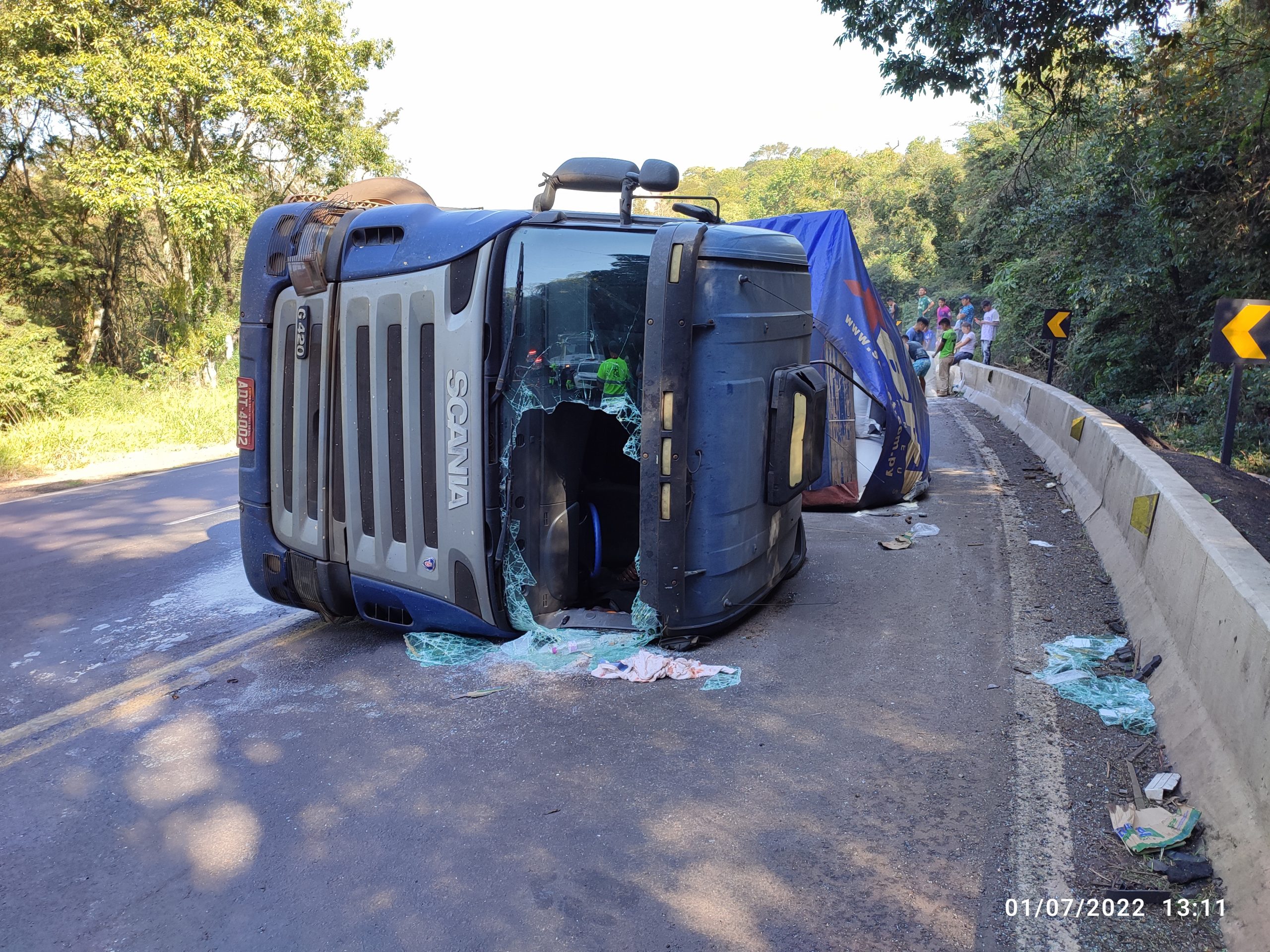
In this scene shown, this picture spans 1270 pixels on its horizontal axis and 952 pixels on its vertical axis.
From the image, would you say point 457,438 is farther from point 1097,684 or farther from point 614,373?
point 1097,684

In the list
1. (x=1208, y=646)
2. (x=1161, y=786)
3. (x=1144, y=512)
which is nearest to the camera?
(x=1161, y=786)

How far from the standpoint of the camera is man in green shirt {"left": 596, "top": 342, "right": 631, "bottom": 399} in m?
4.79

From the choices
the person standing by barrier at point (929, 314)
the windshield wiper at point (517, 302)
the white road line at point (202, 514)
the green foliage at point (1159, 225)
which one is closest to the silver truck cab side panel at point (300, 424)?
the windshield wiper at point (517, 302)

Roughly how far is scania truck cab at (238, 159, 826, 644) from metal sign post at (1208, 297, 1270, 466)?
547 cm

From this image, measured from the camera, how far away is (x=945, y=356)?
20859 millimetres

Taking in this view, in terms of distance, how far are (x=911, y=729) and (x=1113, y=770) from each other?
78cm

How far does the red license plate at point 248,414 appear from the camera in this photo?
5336mm

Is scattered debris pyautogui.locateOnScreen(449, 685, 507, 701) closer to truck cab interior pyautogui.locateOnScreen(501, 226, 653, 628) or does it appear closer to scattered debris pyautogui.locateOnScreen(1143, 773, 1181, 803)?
truck cab interior pyautogui.locateOnScreen(501, 226, 653, 628)

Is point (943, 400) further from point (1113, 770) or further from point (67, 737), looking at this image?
point (67, 737)

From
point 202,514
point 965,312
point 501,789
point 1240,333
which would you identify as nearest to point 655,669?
point 501,789

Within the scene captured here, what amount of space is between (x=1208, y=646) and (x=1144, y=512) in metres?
2.01

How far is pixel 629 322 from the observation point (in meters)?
4.80

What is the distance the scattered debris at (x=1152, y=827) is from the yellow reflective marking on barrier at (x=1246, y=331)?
6704mm

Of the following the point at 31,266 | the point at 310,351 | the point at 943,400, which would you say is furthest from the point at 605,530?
the point at 31,266
